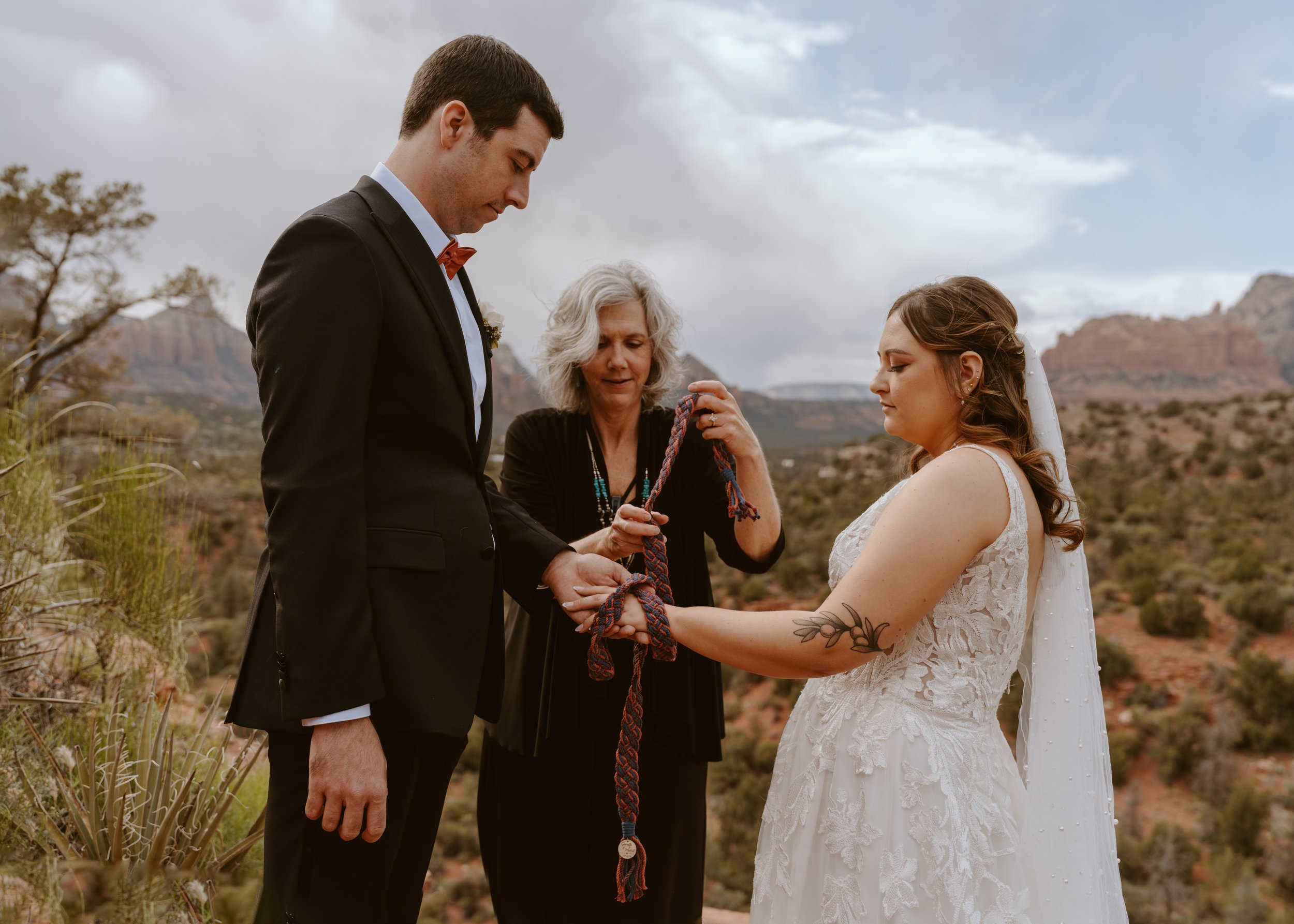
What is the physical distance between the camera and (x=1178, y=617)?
10.5 metres

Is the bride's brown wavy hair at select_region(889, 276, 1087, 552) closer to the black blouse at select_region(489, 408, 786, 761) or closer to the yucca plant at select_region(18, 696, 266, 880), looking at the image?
the black blouse at select_region(489, 408, 786, 761)

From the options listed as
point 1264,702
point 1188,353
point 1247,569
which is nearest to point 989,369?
point 1264,702

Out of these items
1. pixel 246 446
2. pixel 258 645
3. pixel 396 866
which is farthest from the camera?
pixel 246 446

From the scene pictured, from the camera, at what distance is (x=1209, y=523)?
1445cm

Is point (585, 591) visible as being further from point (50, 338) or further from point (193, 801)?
point (50, 338)

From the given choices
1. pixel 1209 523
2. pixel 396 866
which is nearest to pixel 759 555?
pixel 396 866

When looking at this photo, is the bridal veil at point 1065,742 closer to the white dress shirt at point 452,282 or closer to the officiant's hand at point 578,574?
the officiant's hand at point 578,574

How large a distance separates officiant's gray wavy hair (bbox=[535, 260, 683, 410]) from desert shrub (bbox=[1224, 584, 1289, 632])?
36.4 ft

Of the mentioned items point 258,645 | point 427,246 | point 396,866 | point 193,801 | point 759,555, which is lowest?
point 193,801

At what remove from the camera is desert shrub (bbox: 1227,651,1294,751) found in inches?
330

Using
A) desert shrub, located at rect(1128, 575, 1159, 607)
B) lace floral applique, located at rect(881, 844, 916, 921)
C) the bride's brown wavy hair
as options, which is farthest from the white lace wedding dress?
desert shrub, located at rect(1128, 575, 1159, 607)

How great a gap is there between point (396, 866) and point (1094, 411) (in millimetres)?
29562

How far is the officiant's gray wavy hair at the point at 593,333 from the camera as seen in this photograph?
2543mm

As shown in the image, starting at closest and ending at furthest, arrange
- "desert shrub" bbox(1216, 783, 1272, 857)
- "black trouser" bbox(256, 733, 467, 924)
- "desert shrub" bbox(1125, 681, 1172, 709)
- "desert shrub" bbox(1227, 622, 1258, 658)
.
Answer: "black trouser" bbox(256, 733, 467, 924) → "desert shrub" bbox(1216, 783, 1272, 857) → "desert shrub" bbox(1125, 681, 1172, 709) → "desert shrub" bbox(1227, 622, 1258, 658)
